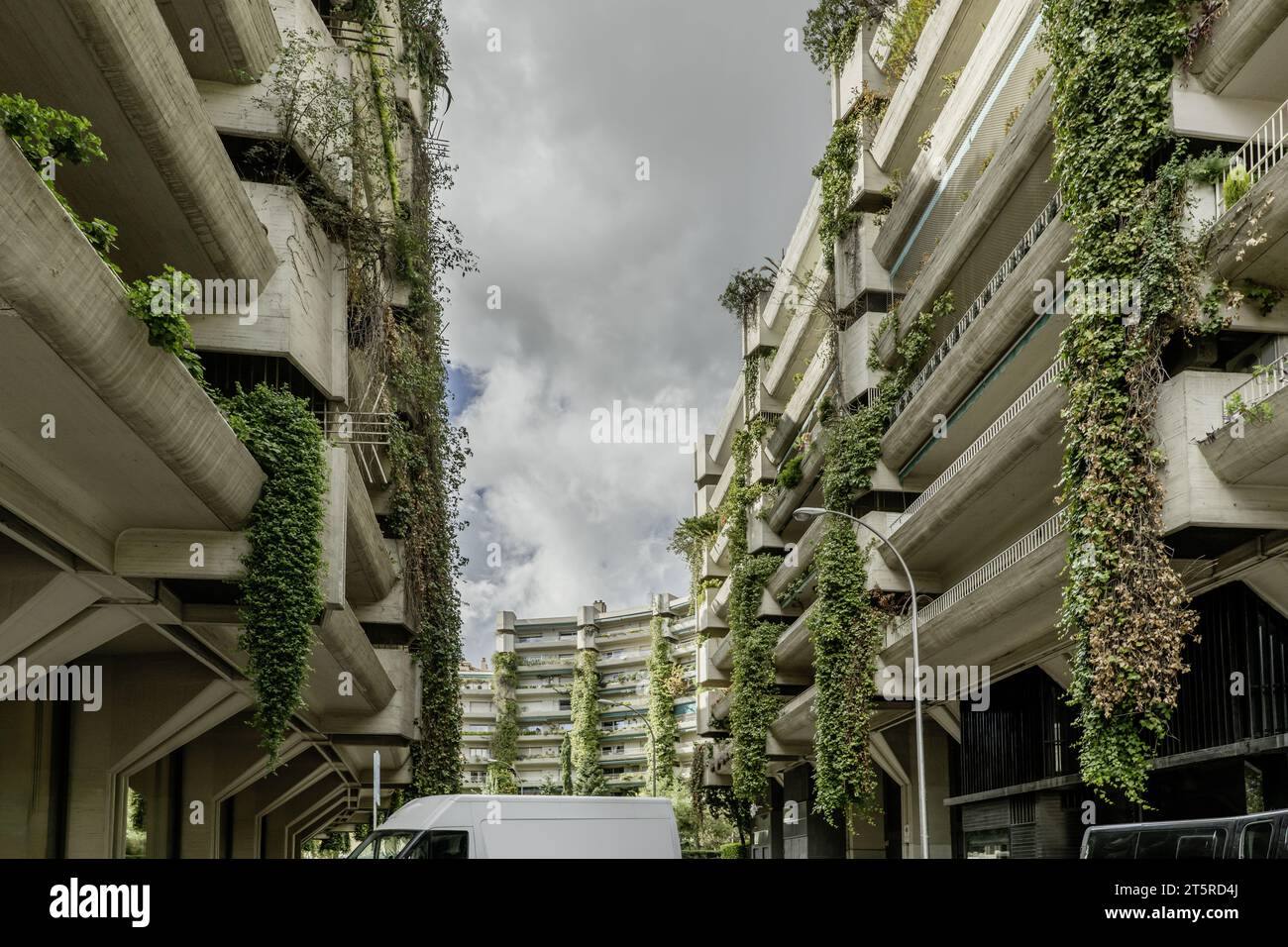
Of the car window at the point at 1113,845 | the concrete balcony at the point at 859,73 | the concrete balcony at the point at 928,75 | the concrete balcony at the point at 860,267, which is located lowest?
the car window at the point at 1113,845

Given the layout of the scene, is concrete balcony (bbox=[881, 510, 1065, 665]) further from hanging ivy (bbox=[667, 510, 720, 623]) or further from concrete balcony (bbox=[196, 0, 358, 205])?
hanging ivy (bbox=[667, 510, 720, 623])

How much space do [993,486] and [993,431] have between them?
3.90ft

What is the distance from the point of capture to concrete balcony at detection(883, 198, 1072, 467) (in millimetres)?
22938

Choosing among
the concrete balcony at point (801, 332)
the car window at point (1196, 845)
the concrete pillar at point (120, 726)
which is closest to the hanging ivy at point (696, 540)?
the concrete balcony at point (801, 332)

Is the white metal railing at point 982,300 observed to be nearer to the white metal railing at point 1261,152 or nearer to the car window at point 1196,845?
the white metal railing at point 1261,152

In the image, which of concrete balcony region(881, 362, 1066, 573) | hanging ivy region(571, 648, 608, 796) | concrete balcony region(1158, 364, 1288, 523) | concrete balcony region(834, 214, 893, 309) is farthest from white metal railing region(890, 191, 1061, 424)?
hanging ivy region(571, 648, 608, 796)

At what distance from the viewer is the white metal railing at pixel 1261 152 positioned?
16844 millimetres

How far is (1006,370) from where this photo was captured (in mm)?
26750

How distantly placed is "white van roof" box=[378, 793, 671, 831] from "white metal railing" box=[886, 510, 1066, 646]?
28.0 ft

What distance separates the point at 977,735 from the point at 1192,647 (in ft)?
37.6

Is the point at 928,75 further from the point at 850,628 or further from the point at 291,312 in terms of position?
the point at 291,312

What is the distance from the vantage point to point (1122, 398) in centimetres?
1822

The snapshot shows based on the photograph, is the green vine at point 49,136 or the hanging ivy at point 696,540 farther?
the hanging ivy at point 696,540
